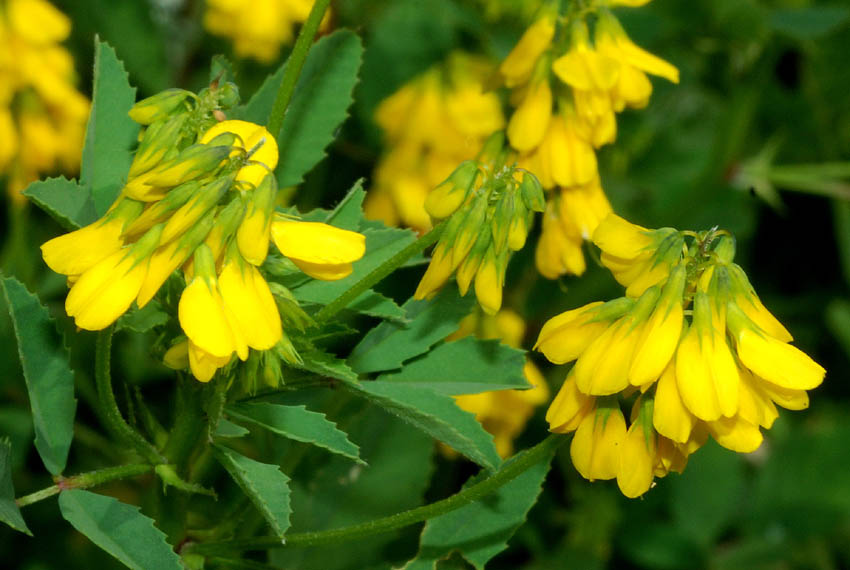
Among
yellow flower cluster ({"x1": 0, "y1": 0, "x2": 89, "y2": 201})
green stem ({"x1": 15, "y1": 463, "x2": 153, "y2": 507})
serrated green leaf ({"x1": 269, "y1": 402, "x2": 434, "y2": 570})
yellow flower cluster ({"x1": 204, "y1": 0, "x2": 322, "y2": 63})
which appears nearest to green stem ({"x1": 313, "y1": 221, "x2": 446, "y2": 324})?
green stem ({"x1": 15, "y1": 463, "x2": 153, "y2": 507})

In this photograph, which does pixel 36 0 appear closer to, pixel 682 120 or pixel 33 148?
pixel 33 148

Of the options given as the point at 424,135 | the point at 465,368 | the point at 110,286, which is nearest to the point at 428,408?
the point at 465,368

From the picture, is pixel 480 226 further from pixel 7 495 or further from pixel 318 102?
pixel 7 495

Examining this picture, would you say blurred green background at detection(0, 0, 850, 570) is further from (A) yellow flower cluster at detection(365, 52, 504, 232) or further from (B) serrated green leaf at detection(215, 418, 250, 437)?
(B) serrated green leaf at detection(215, 418, 250, 437)

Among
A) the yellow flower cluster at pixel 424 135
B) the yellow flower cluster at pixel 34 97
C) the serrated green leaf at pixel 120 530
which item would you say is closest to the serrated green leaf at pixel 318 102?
the serrated green leaf at pixel 120 530

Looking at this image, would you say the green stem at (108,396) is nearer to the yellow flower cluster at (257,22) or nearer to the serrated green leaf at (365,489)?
the serrated green leaf at (365,489)

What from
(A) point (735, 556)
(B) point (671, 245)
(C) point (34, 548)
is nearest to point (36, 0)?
(C) point (34, 548)

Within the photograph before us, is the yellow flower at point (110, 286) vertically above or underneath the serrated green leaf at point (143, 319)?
above

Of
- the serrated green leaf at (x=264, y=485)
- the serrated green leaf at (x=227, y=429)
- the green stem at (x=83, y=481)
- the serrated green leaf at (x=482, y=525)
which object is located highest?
the serrated green leaf at (x=227, y=429)
